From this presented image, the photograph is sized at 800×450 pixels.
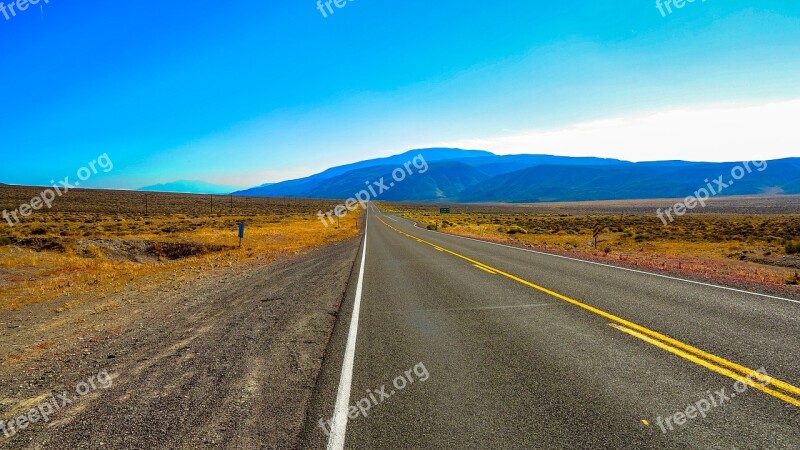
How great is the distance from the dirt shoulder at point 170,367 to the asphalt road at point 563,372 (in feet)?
1.75

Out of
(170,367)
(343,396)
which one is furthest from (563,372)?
(170,367)

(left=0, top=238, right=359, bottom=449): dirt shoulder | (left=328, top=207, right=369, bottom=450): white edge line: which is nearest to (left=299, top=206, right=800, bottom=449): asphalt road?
(left=328, top=207, right=369, bottom=450): white edge line

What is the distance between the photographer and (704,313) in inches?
267

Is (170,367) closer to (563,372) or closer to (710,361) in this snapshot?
(563,372)

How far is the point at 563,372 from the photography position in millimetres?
4465

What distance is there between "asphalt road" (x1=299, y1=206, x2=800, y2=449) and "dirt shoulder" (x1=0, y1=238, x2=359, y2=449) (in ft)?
1.75

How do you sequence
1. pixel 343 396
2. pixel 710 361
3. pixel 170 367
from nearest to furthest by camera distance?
1. pixel 343 396
2. pixel 710 361
3. pixel 170 367

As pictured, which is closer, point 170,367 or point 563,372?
point 563,372

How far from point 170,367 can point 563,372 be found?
496 cm

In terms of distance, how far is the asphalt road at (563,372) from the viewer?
3.27 meters

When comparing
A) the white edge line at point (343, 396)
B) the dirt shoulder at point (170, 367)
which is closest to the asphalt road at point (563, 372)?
the white edge line at point (343, 396)

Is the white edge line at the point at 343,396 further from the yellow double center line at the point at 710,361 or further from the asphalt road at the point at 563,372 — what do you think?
the yellow double center line at the point at 710,361

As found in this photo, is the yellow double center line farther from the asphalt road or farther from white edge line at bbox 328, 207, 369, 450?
white edge line at bbox 328, 207, 369, 450

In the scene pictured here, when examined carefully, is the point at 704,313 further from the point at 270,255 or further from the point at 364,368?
the point at 270,255
